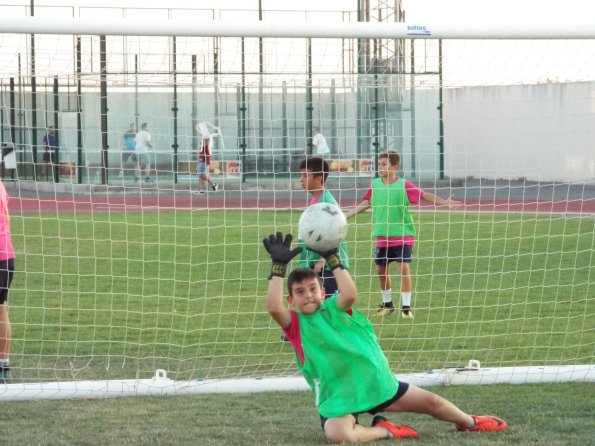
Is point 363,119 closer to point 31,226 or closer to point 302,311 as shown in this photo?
point 31,226

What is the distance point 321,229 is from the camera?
20.5ft

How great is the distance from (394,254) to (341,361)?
18.3 ft

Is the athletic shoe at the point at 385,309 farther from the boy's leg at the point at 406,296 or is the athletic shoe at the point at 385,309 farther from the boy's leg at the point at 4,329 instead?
the boy's leg at the point at 4,329

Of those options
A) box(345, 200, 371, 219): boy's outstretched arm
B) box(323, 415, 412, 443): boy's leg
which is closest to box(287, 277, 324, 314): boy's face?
box(323, 415, 412, 443): boy's leg

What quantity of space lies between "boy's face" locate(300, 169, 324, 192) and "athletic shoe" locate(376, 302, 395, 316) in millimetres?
2607

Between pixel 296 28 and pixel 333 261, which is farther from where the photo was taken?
pixel 296 28

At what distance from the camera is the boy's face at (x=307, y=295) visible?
632 cm

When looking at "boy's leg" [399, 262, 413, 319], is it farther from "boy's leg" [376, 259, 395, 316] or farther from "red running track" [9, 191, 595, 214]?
"red running track" [9, 191, 595, 214]

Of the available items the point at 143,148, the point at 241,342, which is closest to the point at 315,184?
the point at 241,342

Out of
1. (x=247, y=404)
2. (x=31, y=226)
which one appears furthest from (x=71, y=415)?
(x=31, y=226)

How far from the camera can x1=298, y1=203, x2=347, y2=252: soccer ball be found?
20.5 feet

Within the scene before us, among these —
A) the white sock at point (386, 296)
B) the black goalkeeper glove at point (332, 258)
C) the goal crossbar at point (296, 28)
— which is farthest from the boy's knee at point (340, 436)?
the white sock at point (386, 296)

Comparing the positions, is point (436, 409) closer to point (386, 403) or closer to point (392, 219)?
point (386, 403)

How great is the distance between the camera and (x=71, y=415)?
7.25 metres
